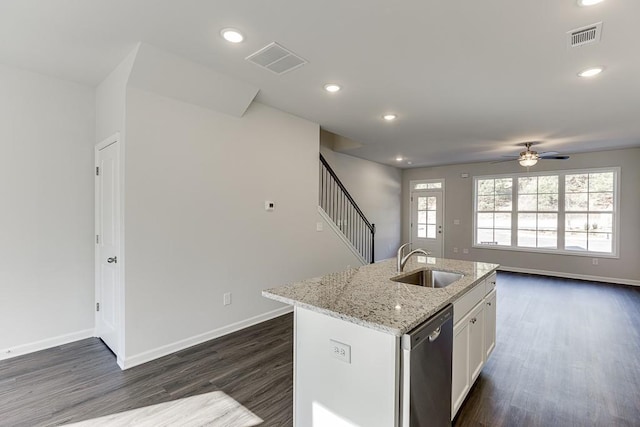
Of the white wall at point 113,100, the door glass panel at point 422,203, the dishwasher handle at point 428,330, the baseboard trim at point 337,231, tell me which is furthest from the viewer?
the door glass panel at point 422,203

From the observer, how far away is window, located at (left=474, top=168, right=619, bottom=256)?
21.1 feet

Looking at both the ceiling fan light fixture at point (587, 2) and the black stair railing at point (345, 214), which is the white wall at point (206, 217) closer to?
the black stair railing at point (345, 214)

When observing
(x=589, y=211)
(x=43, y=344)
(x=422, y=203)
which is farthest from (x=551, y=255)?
(x=43, y=344)

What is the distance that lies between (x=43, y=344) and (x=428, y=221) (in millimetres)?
8319

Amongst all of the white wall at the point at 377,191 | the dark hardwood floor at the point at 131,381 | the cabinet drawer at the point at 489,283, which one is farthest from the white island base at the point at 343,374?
the white wall at the point at 377,191

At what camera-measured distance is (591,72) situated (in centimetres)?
285

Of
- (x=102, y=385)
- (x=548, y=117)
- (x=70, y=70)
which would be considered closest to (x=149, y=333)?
(x=102, y=385)

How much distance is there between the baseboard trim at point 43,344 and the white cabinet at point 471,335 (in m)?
3.69

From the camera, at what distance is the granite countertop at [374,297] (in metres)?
1.46

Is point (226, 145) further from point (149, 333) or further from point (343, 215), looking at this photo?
point (343, 215)

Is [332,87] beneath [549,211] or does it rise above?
above

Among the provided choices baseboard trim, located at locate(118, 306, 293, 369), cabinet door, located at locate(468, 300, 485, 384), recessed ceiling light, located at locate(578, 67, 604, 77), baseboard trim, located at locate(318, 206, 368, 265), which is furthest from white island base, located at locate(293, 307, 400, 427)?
recessed ceiling light, located at locate(578, 67, 604, 77)

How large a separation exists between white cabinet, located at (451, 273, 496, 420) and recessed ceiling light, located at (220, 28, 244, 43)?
8.03ft

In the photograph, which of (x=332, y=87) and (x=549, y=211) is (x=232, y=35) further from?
(x=549, y=211)
